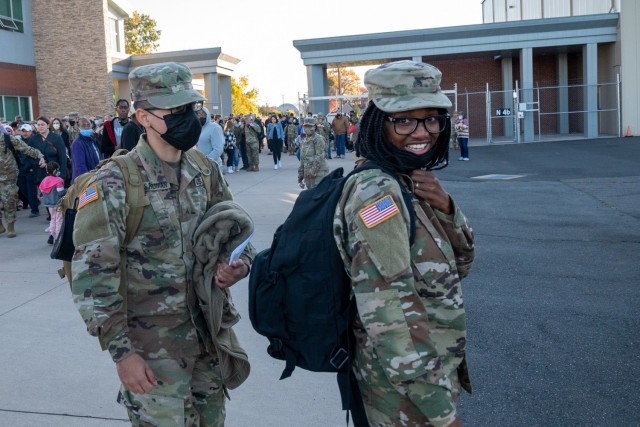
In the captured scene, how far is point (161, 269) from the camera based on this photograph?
2.96 metres

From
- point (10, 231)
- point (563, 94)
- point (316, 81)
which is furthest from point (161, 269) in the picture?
point (563, 94)

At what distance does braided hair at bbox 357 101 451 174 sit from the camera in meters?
2.40

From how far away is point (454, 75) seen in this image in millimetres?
38062

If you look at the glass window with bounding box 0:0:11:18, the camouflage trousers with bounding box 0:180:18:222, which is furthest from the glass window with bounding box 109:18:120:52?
the camouflage trousers with bounding box 0:180:18:222

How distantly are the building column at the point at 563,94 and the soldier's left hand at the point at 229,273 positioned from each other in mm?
→ 35175

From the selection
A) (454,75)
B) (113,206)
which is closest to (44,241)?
(113,206)

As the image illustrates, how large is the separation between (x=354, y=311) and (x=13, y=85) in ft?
104

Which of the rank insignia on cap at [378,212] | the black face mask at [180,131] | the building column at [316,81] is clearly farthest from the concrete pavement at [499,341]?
the building column at [316,81]

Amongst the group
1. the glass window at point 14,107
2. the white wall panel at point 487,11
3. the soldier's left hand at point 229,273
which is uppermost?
the white wall panel at point 487,11

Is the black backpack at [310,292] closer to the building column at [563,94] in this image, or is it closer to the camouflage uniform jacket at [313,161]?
the camouflage uniform jacket at [313,161]

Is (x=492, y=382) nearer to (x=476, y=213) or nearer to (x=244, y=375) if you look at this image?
(x=244, y=375)

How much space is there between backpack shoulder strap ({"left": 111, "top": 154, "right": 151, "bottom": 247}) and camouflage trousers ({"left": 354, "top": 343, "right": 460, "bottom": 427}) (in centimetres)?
105

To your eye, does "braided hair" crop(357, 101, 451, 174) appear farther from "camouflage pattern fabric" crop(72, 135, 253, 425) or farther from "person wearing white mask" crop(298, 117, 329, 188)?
"person wearing white mask" crop(298, 117, 329, 188)

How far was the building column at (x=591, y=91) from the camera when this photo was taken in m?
32.4
